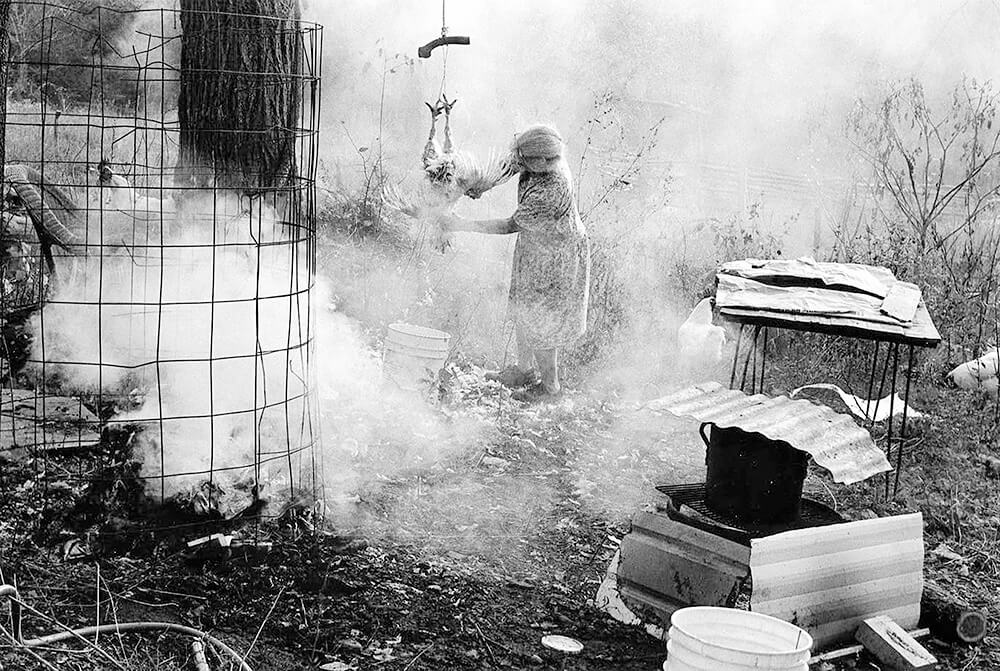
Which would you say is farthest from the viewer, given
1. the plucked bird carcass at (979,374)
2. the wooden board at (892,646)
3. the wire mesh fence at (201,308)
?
the plucked bird carcass at (979,374)

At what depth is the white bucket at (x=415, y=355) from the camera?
6.98m

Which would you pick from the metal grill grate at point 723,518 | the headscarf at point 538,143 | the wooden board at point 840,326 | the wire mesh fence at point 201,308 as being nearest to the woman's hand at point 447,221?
the headscarf at point 538,143

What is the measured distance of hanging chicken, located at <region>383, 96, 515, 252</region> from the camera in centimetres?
710

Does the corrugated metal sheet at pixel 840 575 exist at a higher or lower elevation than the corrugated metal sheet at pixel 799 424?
lower

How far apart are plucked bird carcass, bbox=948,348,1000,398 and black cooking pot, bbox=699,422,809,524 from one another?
4372 millimetres

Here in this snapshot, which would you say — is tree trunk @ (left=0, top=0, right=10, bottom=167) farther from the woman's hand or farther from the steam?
the woman's hand

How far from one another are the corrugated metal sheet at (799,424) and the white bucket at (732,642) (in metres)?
0.92

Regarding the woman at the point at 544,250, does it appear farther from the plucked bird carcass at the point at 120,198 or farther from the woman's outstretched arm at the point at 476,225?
the plucked bird carcass at the point at 120,198

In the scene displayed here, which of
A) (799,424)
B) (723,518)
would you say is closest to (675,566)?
(723,518)

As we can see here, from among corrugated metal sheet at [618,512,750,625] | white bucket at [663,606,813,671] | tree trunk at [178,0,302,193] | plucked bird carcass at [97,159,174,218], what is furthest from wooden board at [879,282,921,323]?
plucked bird carcass at [97,159,174,218]

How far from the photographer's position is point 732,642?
3609mm

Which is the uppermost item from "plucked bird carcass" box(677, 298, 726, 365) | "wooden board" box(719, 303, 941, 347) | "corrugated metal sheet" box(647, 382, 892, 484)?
"wooden board" box(719, 303, 941, 347)

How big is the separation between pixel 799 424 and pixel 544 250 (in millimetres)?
3414

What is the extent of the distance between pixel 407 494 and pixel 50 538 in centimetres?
192
